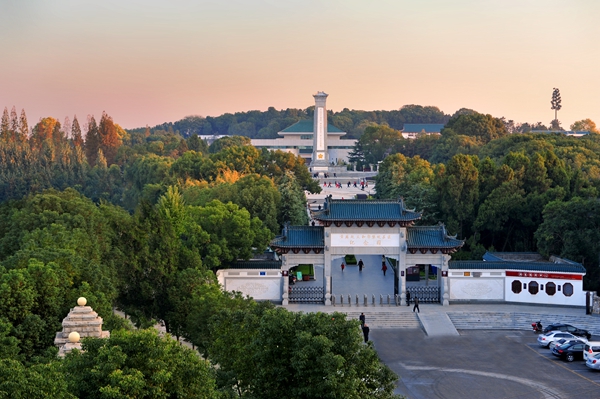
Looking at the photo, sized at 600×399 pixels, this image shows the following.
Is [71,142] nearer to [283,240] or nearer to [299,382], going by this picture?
[283,240]

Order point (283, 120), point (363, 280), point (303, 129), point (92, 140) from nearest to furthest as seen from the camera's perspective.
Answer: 1. point (363, 280)
2. point (92, 140)
3. point (303, 129)
4. point (283, 120)

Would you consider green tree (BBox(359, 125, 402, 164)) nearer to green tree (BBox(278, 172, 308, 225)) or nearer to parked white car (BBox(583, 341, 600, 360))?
green tree (BBox(278, 172, 308, 225))

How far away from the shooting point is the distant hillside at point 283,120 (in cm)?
14220

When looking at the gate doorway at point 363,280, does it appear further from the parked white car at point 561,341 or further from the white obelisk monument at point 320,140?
the white obelisk monument at point 320,140

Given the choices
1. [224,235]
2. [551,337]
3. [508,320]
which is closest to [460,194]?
[508,320]

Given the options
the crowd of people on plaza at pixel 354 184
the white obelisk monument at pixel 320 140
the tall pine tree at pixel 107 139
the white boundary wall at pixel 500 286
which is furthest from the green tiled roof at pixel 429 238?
the tall pine tree at pixel 107 139

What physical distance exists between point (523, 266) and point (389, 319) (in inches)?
238

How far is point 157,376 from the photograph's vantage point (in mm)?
11094

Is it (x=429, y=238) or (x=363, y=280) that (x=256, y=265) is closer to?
(x=363, y=280)

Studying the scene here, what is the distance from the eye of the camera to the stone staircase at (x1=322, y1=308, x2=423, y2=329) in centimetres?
2983

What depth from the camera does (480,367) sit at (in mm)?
24453

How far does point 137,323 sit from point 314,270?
1578 centimetres

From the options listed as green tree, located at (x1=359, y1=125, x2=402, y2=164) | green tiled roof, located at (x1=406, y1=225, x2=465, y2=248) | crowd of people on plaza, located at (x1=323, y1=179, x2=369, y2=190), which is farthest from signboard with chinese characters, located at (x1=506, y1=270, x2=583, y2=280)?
green tree, located at (x1=359, y1=125, x2=402, y2=164)

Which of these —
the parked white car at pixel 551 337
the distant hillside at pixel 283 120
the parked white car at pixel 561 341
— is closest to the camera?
the parked white car at pixel 561 341
